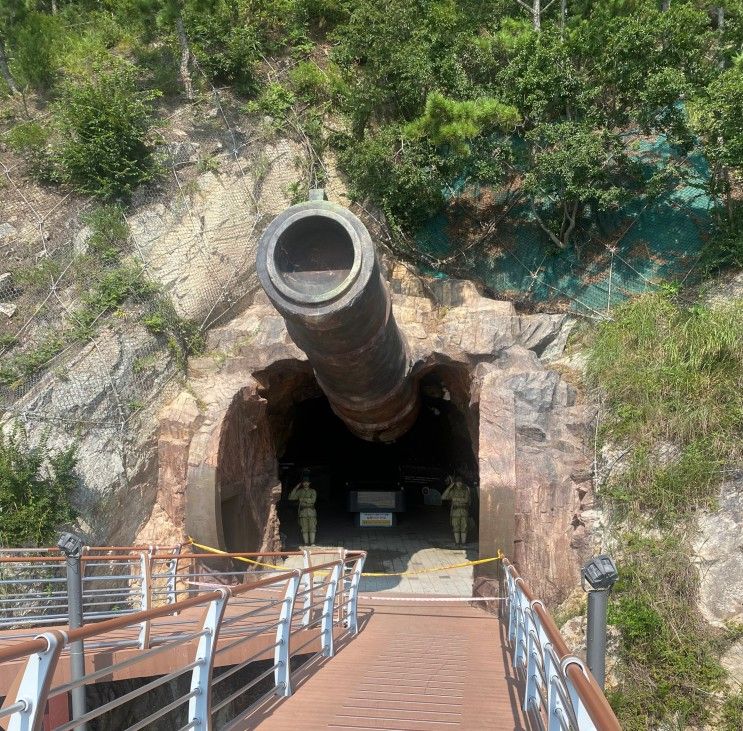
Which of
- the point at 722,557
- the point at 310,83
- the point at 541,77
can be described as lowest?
the point at 722,557

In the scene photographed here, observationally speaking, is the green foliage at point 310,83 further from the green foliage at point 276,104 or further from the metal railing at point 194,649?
the metal railing at point 194,649

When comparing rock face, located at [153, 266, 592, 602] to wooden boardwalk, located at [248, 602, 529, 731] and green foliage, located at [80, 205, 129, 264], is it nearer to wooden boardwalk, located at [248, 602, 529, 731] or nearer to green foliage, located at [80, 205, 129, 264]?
wooden boardwalk, located at [248, 602, 529, 731]

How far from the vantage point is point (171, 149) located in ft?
39.6

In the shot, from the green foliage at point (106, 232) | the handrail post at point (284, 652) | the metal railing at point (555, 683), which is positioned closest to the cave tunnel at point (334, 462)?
the handrail post at point (284, 652)

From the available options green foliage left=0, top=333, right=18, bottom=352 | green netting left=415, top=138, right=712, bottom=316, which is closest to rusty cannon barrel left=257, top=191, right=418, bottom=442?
green foliage left=0, top=333, right=18, bottom=352

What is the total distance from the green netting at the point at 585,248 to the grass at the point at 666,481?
242 cm

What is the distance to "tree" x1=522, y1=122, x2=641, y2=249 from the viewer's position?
10.8m

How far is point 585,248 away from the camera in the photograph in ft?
40.4

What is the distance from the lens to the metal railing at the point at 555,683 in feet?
6.34

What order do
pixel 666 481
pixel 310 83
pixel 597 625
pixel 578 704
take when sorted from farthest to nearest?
pixel 310 83, pixel 666 481, pixel 597 625, pixel 578 704

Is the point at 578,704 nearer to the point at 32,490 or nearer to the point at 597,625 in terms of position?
the point at 597,625

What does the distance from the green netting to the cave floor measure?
15.3 feet

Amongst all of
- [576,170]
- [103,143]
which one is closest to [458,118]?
[576,170]

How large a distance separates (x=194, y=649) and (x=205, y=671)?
2368mm
